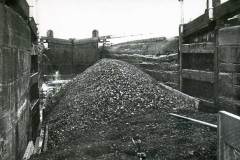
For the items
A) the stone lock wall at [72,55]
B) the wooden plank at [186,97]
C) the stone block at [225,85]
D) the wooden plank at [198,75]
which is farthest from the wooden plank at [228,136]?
the stone lock wall at [72,55]

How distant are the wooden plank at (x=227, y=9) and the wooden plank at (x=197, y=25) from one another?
0.60m

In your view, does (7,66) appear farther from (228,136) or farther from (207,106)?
(207,106)

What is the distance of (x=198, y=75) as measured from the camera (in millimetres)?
12203

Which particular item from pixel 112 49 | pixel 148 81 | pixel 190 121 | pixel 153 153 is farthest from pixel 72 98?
pixel 112 49

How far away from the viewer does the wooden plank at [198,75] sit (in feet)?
36.7

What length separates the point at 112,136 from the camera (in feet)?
28.9

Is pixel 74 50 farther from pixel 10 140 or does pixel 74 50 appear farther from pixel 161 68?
pixel 10 140

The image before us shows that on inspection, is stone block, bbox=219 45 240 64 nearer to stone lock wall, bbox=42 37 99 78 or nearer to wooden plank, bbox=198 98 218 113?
wooden plank, bbox=198 98 218 113

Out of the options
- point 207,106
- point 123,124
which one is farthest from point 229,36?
point 123,124

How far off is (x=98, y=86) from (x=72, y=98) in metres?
1.42

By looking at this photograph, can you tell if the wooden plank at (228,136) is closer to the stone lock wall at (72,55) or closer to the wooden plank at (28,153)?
the wooden plank at (28,153)

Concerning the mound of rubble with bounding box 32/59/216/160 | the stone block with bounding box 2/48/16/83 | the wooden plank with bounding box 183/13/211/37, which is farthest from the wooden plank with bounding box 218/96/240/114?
the stone block with bounding box 2/48/16/83

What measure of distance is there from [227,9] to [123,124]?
5.08m

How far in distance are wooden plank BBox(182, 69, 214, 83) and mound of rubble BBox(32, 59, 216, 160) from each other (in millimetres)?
1016
